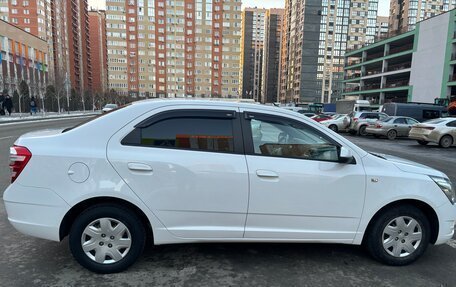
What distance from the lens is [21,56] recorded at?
65.0 m

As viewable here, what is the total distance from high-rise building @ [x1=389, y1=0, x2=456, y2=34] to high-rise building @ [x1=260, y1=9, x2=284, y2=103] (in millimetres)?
50828

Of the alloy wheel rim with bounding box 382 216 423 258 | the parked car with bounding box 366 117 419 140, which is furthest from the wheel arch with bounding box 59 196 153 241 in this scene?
the parked car with bounding box 366 117 419 140

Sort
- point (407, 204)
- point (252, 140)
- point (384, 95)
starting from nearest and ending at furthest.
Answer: point (252, 140) < point (407, 204) < point (384, 95)

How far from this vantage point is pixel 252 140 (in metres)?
3.22

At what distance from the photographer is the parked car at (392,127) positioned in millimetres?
20516

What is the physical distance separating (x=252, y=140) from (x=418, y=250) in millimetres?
2219

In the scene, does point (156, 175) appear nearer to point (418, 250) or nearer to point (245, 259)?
point (245, 259)

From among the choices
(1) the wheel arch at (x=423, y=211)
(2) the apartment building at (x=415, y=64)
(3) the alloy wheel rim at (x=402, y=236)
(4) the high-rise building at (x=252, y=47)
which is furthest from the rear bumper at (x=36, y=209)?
(4) the high-rise building at (x=252, y=47)

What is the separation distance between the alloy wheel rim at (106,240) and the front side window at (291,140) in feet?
5.31

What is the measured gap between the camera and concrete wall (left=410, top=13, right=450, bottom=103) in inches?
1837

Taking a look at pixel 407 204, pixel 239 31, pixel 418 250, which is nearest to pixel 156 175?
pixel 407 204

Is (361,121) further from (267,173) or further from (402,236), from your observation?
(267,173)

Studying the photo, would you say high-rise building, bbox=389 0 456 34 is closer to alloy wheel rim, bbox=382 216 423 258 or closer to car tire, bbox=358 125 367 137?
car tire, bbox=358 125 367 137

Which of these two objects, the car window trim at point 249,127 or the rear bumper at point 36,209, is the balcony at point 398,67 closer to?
the car window trim at point 249,127
